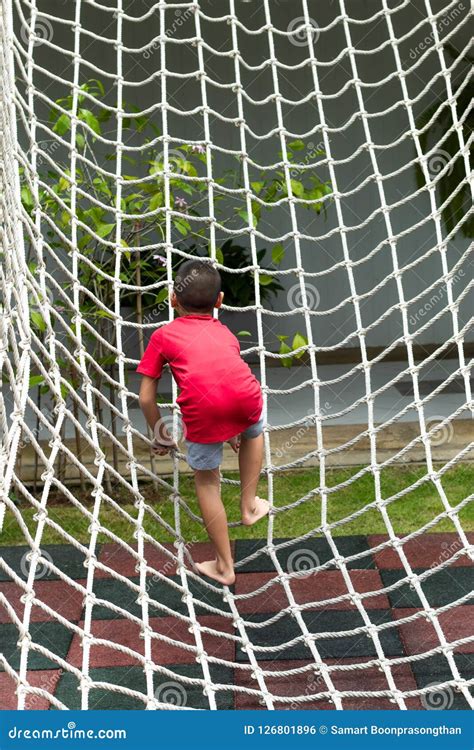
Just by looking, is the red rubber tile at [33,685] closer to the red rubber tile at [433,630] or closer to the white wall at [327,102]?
→ the red rubber tile at [433,630]

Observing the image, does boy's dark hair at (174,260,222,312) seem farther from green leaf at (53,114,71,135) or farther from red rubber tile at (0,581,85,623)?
green leaf at (53,114,71,135)

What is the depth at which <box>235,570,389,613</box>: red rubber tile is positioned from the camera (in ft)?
7.79

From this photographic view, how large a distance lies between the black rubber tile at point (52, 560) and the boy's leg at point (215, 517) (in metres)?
0.54

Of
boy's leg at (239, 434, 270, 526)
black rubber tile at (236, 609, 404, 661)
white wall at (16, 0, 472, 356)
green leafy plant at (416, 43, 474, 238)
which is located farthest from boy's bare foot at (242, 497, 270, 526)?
green leafy plant at (416, 43, 474, 238)

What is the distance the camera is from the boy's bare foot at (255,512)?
2266mm

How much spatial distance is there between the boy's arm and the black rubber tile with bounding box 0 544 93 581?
0.56 m

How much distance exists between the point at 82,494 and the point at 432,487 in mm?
1091

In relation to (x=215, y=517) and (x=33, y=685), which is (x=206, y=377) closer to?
(x=215, y=517)

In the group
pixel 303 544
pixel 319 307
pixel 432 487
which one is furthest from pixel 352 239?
pixel 303 544

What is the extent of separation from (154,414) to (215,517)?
0.24 meters

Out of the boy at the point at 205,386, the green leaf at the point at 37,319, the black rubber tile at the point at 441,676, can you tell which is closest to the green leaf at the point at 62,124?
the green leaf at the point at 37,319

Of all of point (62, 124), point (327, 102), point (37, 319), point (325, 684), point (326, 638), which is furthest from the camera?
point (327, 102)

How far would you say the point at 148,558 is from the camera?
8.86 feet

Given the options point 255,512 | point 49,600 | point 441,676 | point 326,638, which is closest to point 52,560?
point 49,600
